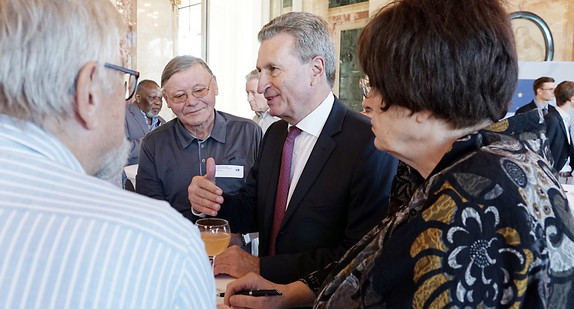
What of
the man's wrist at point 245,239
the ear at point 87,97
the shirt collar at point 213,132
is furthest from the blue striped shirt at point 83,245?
the shirt collar at point 213,132

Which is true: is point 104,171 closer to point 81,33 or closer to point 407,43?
point 81,33

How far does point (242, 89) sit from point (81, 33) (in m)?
8.77

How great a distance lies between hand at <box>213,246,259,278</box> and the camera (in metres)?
1.66

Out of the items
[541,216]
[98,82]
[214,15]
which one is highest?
[214,15]

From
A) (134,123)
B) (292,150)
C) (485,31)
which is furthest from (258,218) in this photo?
(134,123)

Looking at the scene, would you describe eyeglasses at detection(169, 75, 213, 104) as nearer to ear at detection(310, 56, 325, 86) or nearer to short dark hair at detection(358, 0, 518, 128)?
ear at detection(310, 56, 325, 86)

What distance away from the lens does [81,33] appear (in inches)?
29.3

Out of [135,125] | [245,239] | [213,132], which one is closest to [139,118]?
[135,125]

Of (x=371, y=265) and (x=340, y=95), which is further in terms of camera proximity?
(x=340, y=95)

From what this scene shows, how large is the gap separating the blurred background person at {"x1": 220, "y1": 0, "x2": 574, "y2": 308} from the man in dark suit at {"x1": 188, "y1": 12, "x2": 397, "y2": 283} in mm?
474

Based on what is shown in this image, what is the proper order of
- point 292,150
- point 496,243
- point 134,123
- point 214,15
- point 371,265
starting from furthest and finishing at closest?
1. point 214,15
2. point 134,123
3. point 292,150
4. point 371,265
5. point 496,243

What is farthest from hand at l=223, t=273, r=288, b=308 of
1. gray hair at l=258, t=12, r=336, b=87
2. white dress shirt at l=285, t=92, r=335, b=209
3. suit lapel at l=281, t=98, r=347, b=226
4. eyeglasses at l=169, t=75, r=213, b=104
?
eyeglasses at l=169, t=75, r=213, b=104

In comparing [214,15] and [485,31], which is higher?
[214,15]

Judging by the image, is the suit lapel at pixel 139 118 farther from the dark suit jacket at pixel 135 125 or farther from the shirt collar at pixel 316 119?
the shirt collar at pixel 316 119
